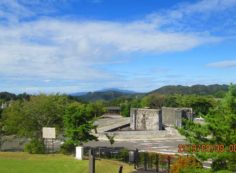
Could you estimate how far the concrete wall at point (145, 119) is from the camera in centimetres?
4906

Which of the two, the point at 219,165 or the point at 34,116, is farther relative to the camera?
the point at 34,116

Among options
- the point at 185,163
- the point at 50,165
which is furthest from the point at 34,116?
the point at 185,163

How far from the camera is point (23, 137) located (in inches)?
1389

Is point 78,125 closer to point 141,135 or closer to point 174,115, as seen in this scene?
point 141,135

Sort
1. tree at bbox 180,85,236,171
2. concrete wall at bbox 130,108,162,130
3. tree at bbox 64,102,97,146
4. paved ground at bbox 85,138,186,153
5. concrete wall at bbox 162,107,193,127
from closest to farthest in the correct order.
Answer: tree at bbox 180,85,236,171 < tree at bbox 64,102,97,146 < paved ground at bbox 85,138,186,153 < concrete wall at bbox 130,108,162,130 < concrete wall at bbox 162,107,193,127

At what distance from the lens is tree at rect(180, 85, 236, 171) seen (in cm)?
1370

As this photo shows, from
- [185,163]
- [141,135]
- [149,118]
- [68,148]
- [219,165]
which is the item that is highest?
[149,118]

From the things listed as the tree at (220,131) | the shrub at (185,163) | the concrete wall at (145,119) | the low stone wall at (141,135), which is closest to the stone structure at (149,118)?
the concrete wall at (145,119)

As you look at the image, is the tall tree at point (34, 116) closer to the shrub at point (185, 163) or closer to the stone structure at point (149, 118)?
the stone structure at point (149, 118)

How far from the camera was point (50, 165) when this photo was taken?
21.8 metres

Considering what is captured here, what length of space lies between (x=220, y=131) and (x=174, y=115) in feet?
128

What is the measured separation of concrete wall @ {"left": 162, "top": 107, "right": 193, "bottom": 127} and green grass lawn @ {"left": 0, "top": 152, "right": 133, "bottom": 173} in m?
29.0
